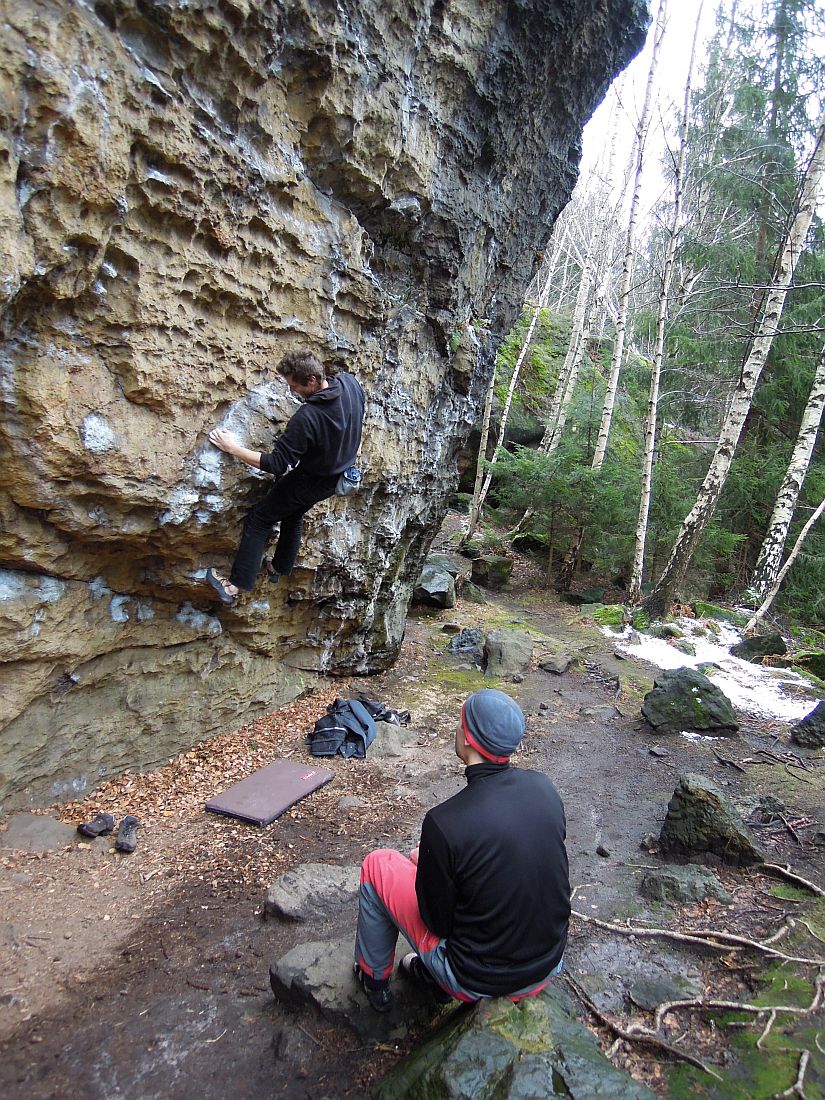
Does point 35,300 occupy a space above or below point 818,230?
below

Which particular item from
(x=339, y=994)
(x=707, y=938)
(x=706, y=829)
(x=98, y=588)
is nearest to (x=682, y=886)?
(x=707, y=938)

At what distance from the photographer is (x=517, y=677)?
8836 millimetres

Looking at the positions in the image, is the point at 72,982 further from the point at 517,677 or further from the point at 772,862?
the point at 517,677

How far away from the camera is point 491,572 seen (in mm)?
14375

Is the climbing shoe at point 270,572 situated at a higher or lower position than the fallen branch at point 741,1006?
higher

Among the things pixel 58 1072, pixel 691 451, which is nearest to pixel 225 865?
pixel 58 1072

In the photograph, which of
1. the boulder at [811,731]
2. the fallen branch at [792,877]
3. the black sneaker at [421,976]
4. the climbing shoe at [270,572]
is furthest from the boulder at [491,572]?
the black sneaker at [421,976]

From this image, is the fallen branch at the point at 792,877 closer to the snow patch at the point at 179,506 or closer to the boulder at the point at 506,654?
the boulder at the point at 506,654

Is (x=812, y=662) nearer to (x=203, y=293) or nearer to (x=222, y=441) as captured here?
(x=222, y=441)

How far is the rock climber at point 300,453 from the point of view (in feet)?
16.2

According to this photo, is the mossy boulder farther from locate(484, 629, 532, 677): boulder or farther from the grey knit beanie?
the grey knit beanie

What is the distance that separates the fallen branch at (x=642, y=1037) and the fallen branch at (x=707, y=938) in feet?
2.11

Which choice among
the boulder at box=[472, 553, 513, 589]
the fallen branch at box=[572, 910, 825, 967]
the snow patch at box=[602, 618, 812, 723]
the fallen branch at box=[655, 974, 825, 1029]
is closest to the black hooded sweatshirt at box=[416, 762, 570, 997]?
the fallen branch at box=[655, 974, 825, 1029]

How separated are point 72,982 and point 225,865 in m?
1.19
